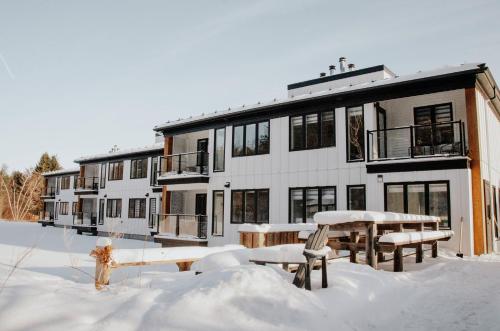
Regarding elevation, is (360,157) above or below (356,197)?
above

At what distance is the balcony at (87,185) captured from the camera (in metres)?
33.2

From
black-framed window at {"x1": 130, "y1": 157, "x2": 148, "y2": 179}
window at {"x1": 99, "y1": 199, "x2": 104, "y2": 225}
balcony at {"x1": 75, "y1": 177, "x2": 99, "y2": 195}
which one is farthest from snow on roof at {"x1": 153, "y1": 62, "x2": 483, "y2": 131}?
balcony at {"x1": 75, "y1": 177, "x2": 99, "y2": 195}

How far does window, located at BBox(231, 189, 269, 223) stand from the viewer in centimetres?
1733

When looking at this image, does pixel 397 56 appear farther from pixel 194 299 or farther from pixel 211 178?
pixel 194 299

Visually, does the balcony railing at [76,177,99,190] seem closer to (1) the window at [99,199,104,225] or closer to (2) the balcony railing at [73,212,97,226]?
(1) the window at [99,199,104,225]

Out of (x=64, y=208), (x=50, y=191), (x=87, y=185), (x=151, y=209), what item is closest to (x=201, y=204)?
(x=151, y=209)

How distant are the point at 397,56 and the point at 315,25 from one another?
15.6 feet

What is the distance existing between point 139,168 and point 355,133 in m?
18.5

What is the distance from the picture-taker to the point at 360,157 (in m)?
15.0

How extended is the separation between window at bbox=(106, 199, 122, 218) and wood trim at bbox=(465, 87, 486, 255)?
24285mm

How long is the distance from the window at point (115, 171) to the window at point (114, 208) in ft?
5.97

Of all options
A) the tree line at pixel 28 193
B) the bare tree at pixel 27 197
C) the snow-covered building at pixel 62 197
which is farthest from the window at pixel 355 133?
the bare tree at pixel 27 197

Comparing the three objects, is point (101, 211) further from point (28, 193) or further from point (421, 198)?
point (28, 193)

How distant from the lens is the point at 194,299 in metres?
4.05
